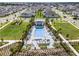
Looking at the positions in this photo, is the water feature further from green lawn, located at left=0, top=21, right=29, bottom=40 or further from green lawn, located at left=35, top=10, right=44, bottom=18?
green lawn, located at left=0, top=21, right=29, bottom=40

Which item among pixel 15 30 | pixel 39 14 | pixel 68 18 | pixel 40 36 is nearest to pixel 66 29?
pixel 68 18

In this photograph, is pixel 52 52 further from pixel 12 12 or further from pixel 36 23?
pixel 12 12

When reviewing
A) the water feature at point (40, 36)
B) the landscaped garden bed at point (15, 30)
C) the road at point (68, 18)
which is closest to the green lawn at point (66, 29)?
the road at point (68, 18)

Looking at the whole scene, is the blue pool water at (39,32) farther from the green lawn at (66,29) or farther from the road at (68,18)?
the road at (68,18)

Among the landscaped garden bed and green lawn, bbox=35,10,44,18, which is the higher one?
green lawn, bbox=35,10,44,18

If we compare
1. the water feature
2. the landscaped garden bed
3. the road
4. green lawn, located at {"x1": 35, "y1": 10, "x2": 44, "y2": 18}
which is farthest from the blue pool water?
the road
